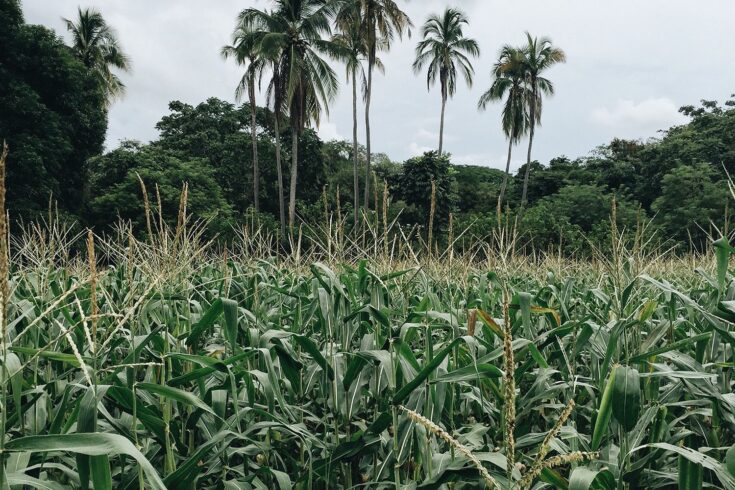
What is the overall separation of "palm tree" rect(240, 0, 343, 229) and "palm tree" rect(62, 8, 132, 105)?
820 cm

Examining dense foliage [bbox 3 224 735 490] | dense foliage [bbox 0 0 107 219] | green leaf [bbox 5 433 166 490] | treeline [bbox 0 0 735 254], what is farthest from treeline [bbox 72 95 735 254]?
green leaf [bbox 5 433 166 490]

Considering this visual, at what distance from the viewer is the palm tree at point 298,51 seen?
810 inches

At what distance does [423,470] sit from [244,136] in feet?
97.0

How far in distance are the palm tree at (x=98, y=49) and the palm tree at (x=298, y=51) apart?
26.9 feet

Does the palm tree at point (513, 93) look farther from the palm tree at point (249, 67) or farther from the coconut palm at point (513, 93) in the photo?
the palm tree at point (249, 67)

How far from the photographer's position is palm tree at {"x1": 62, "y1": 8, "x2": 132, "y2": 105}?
25.0 m

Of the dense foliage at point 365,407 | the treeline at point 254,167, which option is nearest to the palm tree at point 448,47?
the treeline at point 254,167

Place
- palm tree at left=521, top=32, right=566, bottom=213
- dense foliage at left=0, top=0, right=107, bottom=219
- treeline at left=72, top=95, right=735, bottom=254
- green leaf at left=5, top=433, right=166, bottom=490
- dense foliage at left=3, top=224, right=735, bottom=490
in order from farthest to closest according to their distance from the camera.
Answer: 1. palm tree at left=521, top=32, right=566, bottom=213
2. treeline at left=72, top=95, right=735, bottom=254
3. dense foliage at left=0, top=0, right=107, bottom=219
4. dense foliage at left=3, top=224, right=735, bottom=490
5. green leaf at left=5, top=433, right=166, bottom=490

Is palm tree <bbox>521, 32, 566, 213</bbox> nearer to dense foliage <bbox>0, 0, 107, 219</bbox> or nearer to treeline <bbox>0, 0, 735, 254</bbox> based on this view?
treeline <bbox>0, 0, 735, 254</bbox>

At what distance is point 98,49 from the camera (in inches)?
1006

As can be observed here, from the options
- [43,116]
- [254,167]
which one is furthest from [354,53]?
[43,116]

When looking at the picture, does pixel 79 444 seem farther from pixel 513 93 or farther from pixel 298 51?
pixel 513 93

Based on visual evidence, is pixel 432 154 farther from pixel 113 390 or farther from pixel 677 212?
pixel 113 390

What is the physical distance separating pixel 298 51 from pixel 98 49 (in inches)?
441
